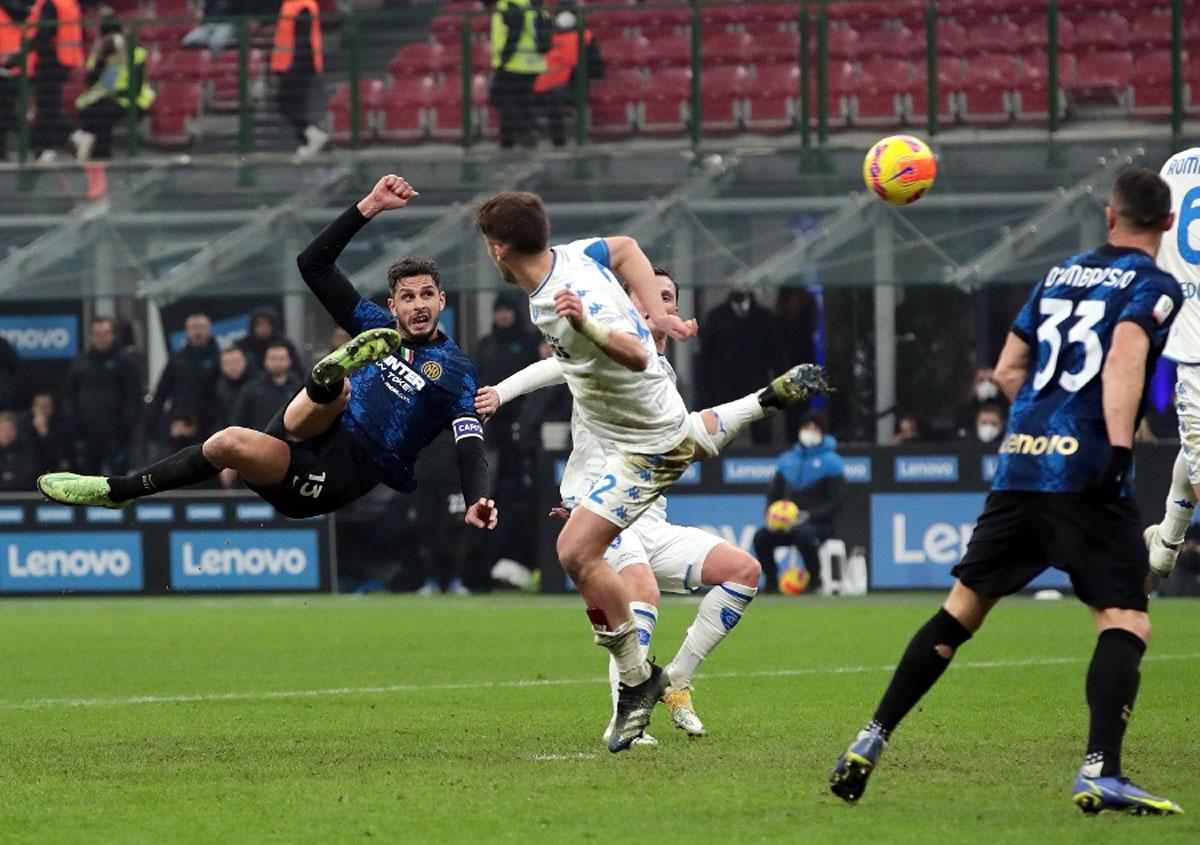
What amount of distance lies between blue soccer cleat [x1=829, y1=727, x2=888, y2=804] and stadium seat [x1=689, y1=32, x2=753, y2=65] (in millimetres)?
16881

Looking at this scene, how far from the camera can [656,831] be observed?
6.62m

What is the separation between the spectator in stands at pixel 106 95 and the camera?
24531 millimetres

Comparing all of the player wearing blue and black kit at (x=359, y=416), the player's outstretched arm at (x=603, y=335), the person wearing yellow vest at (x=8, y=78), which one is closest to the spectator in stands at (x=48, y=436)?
the person wearing yellow vest at (x=8, y=78)

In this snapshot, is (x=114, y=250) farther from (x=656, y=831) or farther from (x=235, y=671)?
(x=656, y=831)

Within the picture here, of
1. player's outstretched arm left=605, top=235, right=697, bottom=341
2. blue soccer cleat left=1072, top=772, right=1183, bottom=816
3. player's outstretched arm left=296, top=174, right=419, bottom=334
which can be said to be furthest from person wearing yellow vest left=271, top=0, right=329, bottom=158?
blue soccer cleat left=1072, top=772, right=1183, bottom=816

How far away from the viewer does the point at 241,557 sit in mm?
Answer: 20938

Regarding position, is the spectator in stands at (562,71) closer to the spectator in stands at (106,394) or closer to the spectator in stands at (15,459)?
the spectator in stands at (106,394)

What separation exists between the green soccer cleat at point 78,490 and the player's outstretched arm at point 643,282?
3.16m

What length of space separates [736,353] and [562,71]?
13.7ft

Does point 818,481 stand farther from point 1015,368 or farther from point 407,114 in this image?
point 1015,368

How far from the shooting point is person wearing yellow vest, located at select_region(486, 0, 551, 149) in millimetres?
22812

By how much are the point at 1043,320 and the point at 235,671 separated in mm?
7250

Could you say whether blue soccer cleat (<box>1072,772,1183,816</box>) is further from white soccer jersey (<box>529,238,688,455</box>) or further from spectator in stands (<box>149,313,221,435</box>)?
spectator in stands (<box>149,313,221,435</box>)

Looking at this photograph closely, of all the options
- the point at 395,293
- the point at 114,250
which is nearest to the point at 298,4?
the point at 114,250
